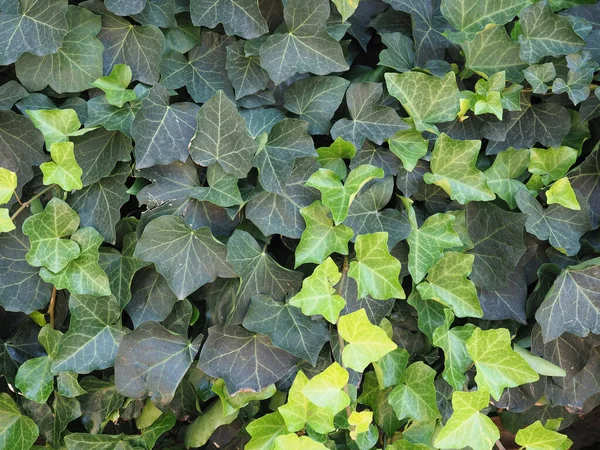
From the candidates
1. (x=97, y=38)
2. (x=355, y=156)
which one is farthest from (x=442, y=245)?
(x=97, y=38)

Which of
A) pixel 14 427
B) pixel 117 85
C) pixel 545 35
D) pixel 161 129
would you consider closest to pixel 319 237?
pixel 161 129

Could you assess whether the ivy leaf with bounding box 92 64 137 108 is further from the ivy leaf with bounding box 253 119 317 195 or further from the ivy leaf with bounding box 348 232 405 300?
the ivy leaf with bounding box 348 232 405 300

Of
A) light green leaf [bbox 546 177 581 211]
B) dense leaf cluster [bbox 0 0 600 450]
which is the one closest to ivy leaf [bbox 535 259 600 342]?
dense leaf cluster [bbox 0 0 600 450]

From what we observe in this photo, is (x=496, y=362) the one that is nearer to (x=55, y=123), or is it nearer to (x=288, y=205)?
(x=288, y=205)

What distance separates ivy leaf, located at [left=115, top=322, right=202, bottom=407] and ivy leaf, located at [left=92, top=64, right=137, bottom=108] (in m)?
0.35

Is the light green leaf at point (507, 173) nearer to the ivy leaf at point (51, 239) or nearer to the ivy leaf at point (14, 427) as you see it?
the ivy leaf at point (51, 239)

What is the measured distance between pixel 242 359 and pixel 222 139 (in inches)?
13.5

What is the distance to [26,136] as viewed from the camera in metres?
1.02

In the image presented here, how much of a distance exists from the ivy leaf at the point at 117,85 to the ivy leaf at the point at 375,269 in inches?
16.4

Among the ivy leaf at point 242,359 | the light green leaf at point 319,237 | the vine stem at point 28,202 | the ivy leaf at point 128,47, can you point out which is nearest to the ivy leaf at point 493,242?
the light green leaf at point 319,237

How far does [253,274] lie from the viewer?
995mm

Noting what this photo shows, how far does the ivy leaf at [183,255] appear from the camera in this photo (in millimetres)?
965

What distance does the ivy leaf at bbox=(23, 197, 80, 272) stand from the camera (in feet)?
3.26

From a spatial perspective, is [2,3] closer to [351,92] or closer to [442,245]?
[351,92]
